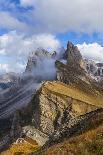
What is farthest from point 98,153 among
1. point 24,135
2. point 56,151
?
point 24,135

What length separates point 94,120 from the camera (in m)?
60.2

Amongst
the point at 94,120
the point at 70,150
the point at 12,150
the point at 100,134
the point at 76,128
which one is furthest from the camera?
the point at 12,150

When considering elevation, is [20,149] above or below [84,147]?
below

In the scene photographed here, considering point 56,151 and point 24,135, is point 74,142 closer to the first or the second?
point 56,151

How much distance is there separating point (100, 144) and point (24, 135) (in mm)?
115228

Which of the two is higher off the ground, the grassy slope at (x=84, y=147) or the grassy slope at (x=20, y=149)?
the grassy slope at (x=84, y=147)

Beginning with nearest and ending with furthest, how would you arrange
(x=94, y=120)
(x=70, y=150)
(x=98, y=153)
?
(x=98, y=153) < (x=70, y=150) < (x=94, y=120)

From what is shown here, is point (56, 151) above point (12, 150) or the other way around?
above

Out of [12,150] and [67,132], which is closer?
[67,132]

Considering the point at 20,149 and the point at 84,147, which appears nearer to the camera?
the point at 84,147

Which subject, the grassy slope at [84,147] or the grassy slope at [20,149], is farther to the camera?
the grassy slope at [20,149]

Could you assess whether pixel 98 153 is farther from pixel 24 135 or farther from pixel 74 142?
pixel 24 135

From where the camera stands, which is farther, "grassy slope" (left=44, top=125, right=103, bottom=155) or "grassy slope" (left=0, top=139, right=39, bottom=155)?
"grassy slope" (left=0, top=139, right=39, bottom=155)

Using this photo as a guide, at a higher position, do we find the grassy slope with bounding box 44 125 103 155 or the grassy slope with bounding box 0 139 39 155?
the grassy slope with bounding box 44 125 103 155
